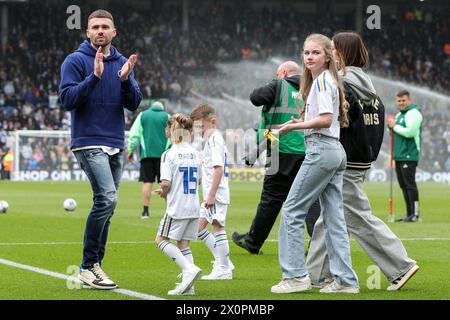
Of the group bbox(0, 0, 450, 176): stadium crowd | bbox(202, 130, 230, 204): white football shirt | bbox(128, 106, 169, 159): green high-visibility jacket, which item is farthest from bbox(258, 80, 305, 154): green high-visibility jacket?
bbox(0, 0, 450, 176): stadium crowd

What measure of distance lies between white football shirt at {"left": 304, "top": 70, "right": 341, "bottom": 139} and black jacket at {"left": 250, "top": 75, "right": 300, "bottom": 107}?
9.45ft

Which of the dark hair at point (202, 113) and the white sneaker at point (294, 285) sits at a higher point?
the dark hair at point (202, 113)

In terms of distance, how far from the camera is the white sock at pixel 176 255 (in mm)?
8289

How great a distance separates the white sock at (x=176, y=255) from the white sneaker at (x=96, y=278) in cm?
54

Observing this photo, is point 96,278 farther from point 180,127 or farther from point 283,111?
point 283,111

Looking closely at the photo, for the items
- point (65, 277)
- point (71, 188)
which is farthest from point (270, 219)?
point (71, 188)

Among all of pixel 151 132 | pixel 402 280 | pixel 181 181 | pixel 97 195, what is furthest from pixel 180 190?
pixel 151 132

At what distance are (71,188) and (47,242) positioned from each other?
18.6 m

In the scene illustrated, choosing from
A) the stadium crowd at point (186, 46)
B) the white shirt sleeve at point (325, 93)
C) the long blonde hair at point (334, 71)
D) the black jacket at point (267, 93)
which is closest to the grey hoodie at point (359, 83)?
the long blonde hair at point (334, 71)

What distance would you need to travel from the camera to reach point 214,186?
32.7ft

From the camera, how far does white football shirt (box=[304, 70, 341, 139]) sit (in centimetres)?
796

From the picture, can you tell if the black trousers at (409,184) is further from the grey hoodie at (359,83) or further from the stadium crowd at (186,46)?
the stadium crowd at (186,46)

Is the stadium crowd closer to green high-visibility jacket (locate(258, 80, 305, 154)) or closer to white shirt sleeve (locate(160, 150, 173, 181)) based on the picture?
green high-visibility jacket (locate(258, 80, 305, 154))

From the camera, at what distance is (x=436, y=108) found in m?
47.6
